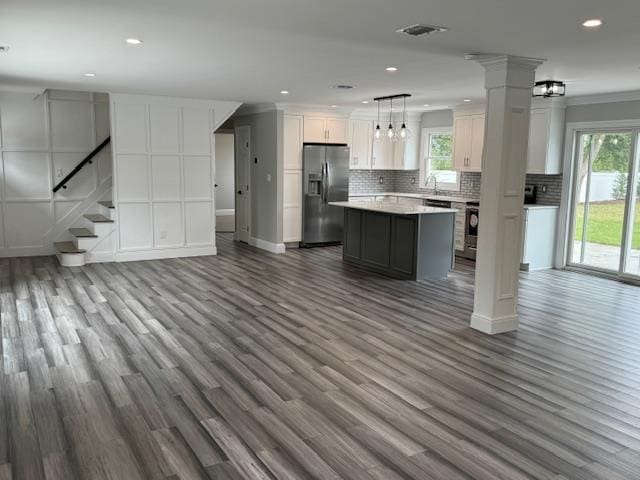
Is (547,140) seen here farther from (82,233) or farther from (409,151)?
(82,233)

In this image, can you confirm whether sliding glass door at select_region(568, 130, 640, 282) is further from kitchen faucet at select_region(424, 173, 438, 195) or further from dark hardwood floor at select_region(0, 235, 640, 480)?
kitchen faucet at select_region(424, 173, 438, 195)

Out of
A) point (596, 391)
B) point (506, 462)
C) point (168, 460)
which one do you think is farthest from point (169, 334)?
point (596, 391)

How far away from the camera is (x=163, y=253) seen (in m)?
8.51

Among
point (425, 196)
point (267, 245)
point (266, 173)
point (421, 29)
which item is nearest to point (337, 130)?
point (266, 173)

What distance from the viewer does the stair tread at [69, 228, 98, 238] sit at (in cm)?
793

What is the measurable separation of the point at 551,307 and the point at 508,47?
3078mm

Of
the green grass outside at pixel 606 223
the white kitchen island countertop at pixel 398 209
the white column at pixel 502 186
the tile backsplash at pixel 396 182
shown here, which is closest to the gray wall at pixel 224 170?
the tile backsplash at pixel 396 182

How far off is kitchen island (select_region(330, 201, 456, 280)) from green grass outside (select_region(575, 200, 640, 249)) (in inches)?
88.3

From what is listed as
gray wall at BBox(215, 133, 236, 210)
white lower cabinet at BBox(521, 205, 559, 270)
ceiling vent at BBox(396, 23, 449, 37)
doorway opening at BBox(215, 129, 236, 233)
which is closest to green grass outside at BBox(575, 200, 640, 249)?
white lower cabinet at BBox(521, 205, 559, 270)

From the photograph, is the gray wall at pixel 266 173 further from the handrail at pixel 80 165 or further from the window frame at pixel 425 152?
the window frame at pixel 425 152

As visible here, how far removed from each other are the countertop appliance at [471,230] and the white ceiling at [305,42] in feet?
7.67

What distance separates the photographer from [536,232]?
7875mm

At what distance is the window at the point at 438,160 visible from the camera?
993 cm

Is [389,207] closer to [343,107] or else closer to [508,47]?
[343,107]
